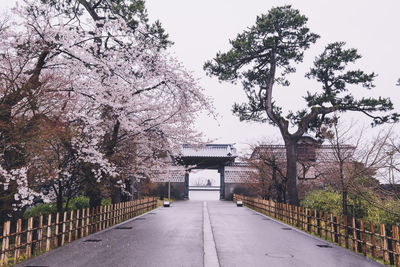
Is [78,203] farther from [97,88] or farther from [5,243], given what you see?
[5,243]

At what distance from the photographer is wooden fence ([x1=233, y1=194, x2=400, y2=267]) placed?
26.2 ft

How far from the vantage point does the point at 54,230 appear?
9570 mm

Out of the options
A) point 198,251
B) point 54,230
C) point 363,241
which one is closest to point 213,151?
point 54,230

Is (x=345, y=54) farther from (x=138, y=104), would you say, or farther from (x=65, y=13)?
(x=65, y=13)

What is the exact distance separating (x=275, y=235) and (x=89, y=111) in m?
8.67

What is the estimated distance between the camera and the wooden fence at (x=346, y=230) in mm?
7984

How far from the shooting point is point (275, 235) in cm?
1209

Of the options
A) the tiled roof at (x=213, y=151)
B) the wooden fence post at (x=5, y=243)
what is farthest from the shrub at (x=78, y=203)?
the tiled roof at (x=213, y=151)

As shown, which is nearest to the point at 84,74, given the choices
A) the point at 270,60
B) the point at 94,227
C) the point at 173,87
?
the point at 173,87

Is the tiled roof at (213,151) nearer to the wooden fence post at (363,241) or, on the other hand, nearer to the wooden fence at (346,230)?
the wooden fence at (346,230)

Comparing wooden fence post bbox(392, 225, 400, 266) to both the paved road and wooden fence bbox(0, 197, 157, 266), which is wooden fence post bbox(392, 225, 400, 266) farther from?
wooden fence bbox(0, 197, 157, 266)

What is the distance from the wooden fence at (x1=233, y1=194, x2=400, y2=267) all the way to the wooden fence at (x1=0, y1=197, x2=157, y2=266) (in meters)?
8.28

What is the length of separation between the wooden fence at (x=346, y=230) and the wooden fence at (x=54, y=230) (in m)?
8.28

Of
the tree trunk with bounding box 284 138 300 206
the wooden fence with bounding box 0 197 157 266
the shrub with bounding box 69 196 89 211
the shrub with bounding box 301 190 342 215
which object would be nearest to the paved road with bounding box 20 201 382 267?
the wooden fence with bounding box 0 197 157 266
